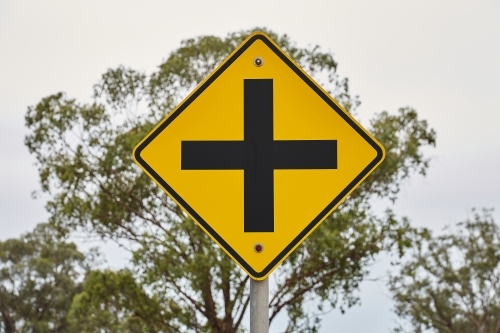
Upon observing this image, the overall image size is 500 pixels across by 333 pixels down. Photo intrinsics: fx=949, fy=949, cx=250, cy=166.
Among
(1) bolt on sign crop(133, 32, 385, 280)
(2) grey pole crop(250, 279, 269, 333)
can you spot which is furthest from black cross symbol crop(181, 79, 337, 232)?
(2) grey pole crop(250, 279, 269, 333)

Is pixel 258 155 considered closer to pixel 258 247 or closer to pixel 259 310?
pixel 258 247

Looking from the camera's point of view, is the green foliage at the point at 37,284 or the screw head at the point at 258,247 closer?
the screw head at the point at 258,247

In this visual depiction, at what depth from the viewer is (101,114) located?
22609 millimetres

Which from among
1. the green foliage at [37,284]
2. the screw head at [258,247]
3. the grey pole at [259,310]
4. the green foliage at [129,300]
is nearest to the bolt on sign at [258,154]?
the screw head at [258,247]

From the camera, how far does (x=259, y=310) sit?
9.39 ft

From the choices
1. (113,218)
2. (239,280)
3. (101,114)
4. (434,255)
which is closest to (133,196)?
(113,218)

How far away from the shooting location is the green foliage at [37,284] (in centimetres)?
4462

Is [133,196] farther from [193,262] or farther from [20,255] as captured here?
[20,255]

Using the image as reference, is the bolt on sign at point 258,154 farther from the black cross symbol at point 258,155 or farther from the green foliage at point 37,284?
the green foliage at point 37,284

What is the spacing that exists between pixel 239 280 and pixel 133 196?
3.46m

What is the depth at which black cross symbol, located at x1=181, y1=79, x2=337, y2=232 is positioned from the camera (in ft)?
10.0

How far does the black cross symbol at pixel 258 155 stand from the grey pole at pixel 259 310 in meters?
0.22

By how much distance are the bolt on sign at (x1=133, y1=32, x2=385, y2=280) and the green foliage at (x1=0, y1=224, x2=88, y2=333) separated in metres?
41.7

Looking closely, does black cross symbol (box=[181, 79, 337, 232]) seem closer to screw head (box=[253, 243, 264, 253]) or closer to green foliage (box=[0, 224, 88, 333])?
screw head (box=[253, 243, 264, 253])
